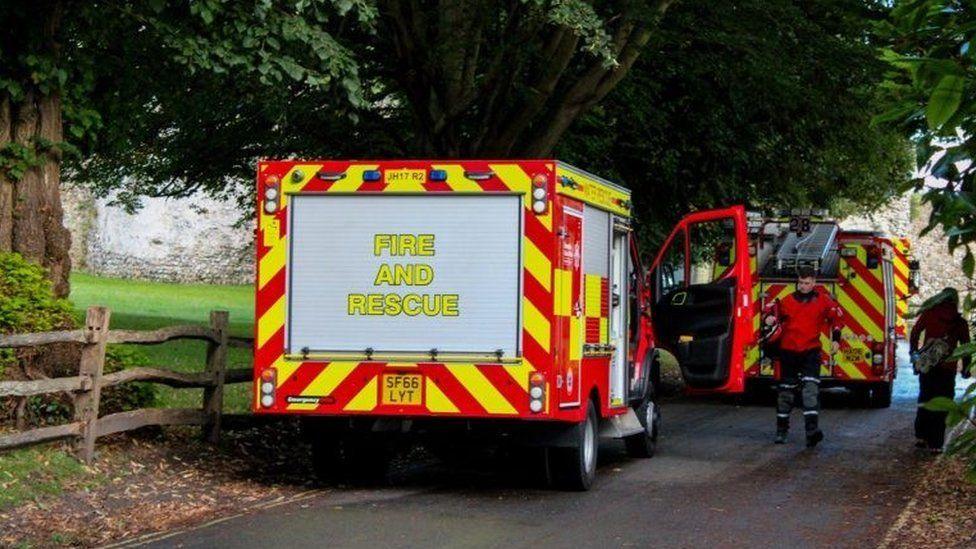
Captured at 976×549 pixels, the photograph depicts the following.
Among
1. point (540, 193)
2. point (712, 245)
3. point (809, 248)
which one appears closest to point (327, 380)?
point (540, 193)

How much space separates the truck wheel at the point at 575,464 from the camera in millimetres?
12320

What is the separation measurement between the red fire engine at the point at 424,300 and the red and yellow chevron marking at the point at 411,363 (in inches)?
0.4

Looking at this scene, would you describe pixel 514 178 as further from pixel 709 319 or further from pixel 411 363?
pixel 709 319

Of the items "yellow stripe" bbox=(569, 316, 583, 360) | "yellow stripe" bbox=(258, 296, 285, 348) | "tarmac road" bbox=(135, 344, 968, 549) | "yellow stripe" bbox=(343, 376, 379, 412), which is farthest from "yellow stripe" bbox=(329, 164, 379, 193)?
"tarmac road" bbox=(135, 344, 968, 549)

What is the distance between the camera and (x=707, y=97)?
2483cm

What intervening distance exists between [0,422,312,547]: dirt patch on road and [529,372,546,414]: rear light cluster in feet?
6.49

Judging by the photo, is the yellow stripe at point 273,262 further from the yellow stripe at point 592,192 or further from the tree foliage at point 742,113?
the tree foliage at point 742,113

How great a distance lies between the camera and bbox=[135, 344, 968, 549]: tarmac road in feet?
32.2

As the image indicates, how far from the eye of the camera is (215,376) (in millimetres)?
14164

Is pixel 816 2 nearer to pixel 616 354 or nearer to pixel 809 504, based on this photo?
pixel 616 354

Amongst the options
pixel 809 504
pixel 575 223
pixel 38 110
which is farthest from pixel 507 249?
pixel 38 110

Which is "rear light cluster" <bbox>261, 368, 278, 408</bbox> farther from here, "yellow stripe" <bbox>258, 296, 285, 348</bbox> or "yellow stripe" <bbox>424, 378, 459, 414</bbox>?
"yellow stripe" <bbox>424, 378, 459, 414</bbox>

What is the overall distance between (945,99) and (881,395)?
1969 centimetres

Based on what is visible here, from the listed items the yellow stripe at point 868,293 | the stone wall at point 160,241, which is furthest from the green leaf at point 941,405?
the stone wall at point 160,241
